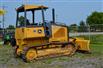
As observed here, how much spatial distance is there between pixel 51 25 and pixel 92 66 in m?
4.31

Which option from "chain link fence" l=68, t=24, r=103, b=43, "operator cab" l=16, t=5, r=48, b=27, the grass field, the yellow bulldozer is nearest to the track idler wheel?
the yellow bulldozer

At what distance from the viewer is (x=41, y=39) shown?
18.2 metres

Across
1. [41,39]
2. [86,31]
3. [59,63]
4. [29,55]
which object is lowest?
[59,63]

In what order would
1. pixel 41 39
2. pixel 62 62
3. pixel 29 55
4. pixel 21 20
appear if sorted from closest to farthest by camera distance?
pixel 62 62
pixel 29 55
pixel 41 39
pixel 21 20

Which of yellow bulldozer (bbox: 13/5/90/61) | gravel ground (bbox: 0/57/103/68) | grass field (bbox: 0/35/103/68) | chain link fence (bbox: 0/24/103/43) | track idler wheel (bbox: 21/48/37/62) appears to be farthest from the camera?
chain link fence (bbox: 0/24/103/43)

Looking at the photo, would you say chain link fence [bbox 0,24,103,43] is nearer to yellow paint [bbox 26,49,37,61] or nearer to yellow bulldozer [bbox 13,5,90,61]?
yellow bulldozer [bbox 13,5,90,61]

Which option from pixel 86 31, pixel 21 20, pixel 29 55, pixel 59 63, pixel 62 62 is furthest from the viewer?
pixel 86 31

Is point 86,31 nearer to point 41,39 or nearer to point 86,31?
point 86,31

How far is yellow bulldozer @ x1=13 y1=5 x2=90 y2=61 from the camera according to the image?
17.5 m

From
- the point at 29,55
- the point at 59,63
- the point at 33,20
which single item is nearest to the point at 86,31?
the point at 33,20

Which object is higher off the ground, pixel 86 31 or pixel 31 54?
pixel 86 31

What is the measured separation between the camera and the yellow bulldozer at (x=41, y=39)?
17.5 m

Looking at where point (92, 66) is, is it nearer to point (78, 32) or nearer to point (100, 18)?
point (78, 32)

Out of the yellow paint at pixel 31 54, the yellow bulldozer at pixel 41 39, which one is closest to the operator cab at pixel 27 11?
the yellow bulldozer at pixel 41 39
